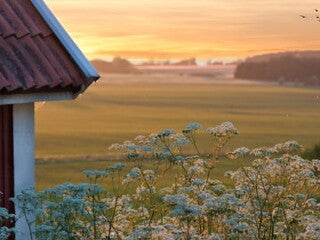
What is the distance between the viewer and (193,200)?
8586mm

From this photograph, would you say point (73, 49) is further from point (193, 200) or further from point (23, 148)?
point (193, 200)

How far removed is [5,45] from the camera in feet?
26.1

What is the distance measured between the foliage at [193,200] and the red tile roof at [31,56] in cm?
80

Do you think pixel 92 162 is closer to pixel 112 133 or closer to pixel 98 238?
pixel 112 133

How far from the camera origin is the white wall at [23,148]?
812 cm

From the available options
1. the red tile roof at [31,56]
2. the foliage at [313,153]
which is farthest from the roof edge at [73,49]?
the foliage at [313,153]

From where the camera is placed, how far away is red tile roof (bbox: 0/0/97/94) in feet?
25.6

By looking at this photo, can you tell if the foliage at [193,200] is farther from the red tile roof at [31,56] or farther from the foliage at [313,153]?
the foliage at [313,153]

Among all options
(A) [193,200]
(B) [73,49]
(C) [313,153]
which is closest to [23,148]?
(B) [73,49]

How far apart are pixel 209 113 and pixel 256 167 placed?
48870 millimetres

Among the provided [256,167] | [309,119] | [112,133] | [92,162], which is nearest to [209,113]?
[309,119]

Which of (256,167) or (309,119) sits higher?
(309,119)

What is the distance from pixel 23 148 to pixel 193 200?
1669 millimetres

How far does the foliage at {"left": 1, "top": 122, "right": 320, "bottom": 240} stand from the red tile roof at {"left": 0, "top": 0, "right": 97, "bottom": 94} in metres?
0.80
